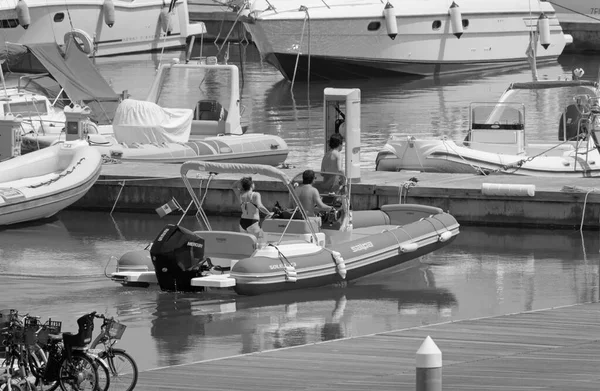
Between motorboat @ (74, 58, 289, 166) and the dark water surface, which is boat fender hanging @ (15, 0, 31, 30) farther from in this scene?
the dark water surface

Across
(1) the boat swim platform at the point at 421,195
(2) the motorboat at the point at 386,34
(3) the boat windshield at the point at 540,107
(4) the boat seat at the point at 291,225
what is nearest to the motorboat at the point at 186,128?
(1) the boat swim platform at the point at 421,195

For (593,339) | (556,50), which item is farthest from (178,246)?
(556,50)

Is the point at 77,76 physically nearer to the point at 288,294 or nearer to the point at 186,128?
the point at 186,128

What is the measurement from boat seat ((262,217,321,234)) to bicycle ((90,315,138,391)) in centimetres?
621

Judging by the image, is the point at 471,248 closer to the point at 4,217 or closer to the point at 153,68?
the point at 4,217

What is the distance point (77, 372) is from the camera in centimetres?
940

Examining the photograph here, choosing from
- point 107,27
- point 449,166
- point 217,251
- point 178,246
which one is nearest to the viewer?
point 178,246

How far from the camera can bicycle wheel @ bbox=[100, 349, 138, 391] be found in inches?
379

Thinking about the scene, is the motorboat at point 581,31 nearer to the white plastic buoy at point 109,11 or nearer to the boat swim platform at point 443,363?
the white plastic buoy at point 109,11

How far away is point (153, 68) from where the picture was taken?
5000cm

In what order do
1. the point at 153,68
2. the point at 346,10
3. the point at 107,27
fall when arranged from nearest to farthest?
1. the point at 346,10
2. the point at 153,68
3. the point at 107,27

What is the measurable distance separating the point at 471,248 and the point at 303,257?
4606mm

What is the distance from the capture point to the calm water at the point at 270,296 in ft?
43.4

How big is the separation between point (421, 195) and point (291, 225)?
522cm
